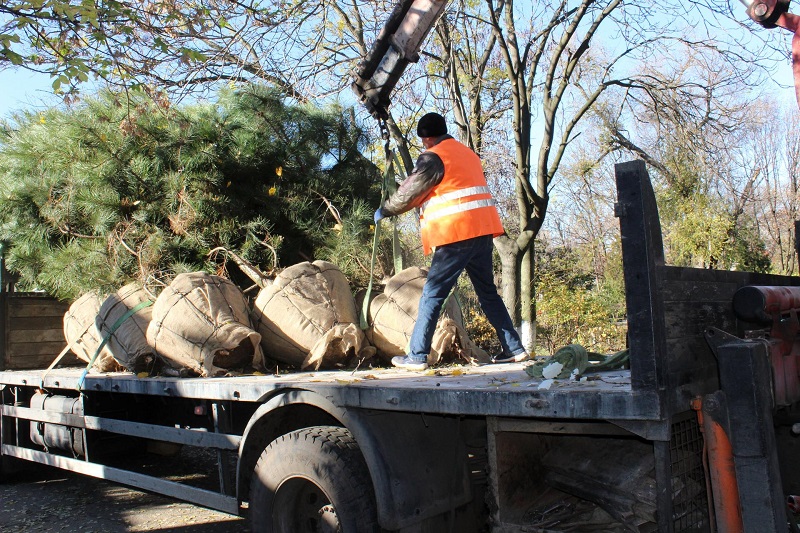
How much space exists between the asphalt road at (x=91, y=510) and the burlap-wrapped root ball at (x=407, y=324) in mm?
1756

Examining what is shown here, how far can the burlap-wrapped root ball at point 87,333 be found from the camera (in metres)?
5.43

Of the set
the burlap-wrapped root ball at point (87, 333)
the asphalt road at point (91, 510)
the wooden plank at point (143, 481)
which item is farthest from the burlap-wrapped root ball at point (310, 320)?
the asphalt road at point (91, 510)

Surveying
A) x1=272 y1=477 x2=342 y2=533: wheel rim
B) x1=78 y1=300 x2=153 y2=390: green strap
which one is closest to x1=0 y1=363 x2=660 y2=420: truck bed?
x1=272 y1=477 x2=342 y2=533: wheel rim

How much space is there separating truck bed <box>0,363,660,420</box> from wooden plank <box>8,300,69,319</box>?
8.46ft

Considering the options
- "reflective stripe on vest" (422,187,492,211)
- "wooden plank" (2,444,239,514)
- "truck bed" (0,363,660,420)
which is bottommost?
"wooden plank" (2,444,239,514)

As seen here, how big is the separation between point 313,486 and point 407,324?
1550mm

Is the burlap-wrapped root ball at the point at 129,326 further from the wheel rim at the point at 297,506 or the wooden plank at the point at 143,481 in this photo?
the wheel rim at the point at 297,506

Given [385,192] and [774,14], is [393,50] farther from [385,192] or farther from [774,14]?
[774,14]

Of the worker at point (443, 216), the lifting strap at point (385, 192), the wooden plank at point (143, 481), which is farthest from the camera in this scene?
the lifting strap at point (385, 192)

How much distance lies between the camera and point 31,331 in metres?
6.54

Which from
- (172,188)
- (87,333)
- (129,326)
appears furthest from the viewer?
(172,188)

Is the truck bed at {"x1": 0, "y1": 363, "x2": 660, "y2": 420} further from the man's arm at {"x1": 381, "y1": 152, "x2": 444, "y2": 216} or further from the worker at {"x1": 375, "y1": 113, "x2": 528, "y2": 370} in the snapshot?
the man's arm at {"x1": 381, "y1": 152, "x2": 444, "y2": 216}

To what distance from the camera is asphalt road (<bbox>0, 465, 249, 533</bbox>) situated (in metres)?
5.16

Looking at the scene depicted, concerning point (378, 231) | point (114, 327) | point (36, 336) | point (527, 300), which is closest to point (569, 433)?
point (378, 231)
